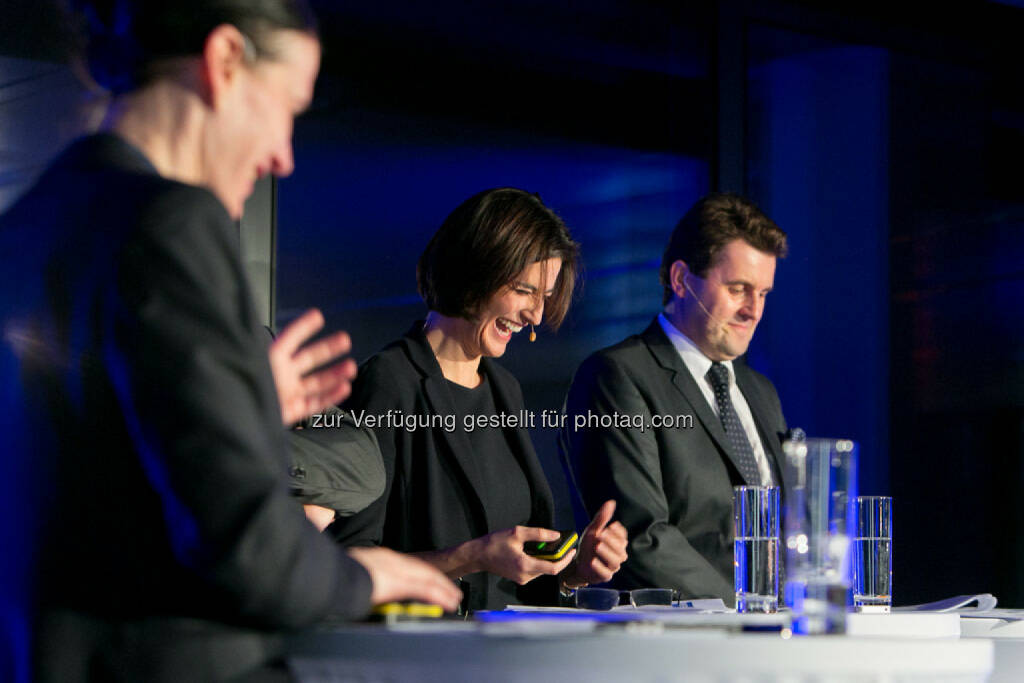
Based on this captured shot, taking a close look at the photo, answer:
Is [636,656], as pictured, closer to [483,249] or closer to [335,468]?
[335,468]

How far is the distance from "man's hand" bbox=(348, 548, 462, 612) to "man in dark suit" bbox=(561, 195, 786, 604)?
78.0 inches

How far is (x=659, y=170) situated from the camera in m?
5.11

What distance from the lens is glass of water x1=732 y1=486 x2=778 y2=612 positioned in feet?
7.59

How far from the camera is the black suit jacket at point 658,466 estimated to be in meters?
3.26

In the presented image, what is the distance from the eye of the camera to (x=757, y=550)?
2.32 m

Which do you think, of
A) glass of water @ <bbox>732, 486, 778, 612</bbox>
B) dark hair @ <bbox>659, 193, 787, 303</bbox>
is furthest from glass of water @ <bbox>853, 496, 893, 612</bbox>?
dark hair @ <bbox>659, 193, 787, 303</bbox>

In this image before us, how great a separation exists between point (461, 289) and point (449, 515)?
544 millimetres

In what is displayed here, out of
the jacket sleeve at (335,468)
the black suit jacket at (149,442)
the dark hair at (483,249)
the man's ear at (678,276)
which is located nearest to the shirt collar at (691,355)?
the man's ear at (678,276)

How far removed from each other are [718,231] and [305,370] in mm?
2559

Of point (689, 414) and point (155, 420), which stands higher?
point (689, 414)

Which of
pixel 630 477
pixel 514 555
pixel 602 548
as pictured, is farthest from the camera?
pixel 630 477

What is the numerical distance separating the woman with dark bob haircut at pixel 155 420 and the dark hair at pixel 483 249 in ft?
5.78

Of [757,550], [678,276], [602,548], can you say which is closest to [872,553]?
[757,550]

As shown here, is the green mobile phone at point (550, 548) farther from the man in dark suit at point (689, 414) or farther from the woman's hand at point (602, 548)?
the man in dark suit at point (689, 414)
